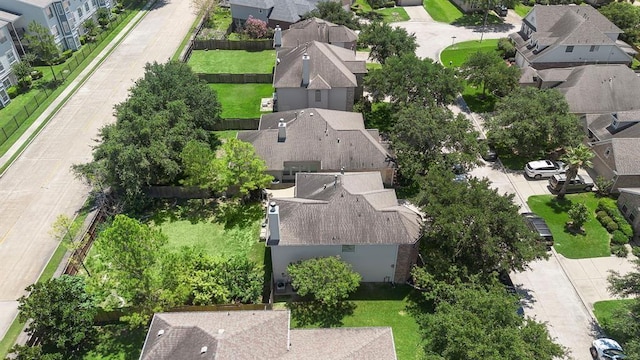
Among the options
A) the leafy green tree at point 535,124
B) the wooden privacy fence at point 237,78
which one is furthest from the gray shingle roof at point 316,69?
the leafy green tree at point 535,124

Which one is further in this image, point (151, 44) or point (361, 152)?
point (151, 44)

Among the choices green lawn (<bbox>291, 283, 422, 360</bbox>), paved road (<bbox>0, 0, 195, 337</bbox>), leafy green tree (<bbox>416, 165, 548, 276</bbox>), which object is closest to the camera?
leafy green tree (<bbox>416, 165, 548, 276</bbox>)

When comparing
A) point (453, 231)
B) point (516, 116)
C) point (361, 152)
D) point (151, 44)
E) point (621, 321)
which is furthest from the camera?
point (151, 44)

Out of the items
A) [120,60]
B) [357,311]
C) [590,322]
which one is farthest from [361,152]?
[120,60]

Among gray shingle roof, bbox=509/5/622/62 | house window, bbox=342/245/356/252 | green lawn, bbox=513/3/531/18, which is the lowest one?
house window, bbox=342/245/356/252

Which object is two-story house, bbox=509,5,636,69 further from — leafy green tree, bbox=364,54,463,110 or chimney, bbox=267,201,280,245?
chimney, bbox=267,201,280,245

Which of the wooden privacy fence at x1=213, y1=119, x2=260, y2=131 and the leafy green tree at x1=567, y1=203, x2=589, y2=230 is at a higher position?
the leafy green tree at x1=567, y1=203, x2=589, y2=230

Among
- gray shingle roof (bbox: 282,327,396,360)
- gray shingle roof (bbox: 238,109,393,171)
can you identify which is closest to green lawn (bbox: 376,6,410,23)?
gray shingle roof (bbox: 238,109,393,171)

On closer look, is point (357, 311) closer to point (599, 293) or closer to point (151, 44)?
point (599, 293)
